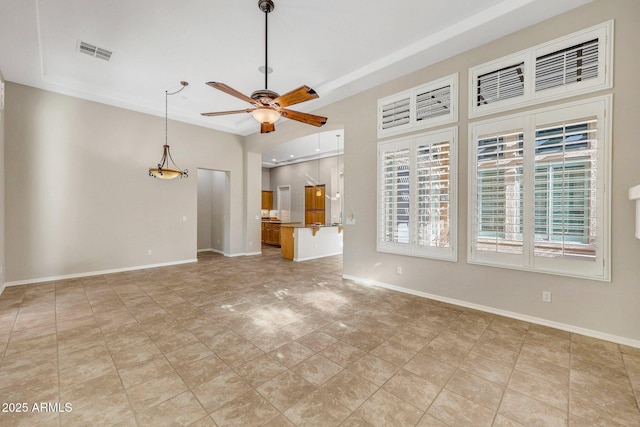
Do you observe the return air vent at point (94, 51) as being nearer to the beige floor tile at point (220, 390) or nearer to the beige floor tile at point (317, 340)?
the beige floor tile at point (220, 390)

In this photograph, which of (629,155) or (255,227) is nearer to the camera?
(629,155)

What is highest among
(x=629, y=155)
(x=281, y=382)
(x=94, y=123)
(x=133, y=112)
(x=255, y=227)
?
(x=133, y=112)

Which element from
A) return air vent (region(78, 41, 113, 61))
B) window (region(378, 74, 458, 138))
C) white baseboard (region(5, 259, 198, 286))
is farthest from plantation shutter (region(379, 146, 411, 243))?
white baseboard (region(5, 259, 198, 286))

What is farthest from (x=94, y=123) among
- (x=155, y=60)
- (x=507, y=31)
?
(x=507, y=31)

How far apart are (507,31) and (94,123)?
7.13 metres

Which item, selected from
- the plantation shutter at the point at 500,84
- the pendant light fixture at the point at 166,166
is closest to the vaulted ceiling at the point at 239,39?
the plantation shutter at the point at 500,84

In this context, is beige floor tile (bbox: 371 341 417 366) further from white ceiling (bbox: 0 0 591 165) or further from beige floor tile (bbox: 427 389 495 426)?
white ceiling (bbox: 0 0 591 165)

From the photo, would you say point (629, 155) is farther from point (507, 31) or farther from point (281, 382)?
point (281, 382)

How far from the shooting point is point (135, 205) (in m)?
5.97

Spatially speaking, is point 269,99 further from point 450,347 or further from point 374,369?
point 450,347

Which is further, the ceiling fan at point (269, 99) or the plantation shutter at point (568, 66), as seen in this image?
the plantation shutter at point (568, 66)

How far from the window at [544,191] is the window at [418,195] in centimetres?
31

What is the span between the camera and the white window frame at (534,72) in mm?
2787

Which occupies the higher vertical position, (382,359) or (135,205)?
(135,205)
